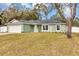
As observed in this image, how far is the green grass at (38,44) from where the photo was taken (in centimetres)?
527

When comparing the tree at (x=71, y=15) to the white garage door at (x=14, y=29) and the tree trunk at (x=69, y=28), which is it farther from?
the white garage door at (x=14, y=29)

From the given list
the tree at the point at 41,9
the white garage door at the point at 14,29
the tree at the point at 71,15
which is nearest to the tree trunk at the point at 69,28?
the tree at the point at 71,15

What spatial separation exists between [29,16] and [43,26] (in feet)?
1.00

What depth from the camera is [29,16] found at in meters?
5.41

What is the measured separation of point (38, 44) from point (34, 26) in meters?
0.33

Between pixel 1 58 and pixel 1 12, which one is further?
pixel 1 12

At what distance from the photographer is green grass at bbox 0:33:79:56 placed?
527 centimetres

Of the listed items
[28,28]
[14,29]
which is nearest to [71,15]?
[28,28]

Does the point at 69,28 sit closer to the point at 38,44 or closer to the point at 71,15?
the point at 71,15

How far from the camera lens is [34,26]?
17.8ft

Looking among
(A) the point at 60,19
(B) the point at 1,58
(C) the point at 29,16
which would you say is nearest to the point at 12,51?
(B) the point at 1,58

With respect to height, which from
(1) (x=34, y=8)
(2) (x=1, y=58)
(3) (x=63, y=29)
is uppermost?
(1) (x=34, y=8)

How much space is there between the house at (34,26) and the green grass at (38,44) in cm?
9

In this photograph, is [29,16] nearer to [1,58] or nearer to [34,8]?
[34,8]
